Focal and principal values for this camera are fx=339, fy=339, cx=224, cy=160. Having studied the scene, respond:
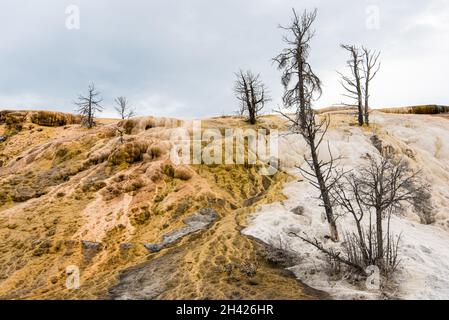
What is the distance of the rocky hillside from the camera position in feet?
35.3

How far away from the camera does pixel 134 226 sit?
15.4 m

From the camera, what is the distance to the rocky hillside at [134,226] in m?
10.8

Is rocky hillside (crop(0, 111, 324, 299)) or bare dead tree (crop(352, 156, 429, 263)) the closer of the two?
bare dead tree (crop(352, 156, 429, 263))

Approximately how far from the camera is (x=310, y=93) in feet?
49.2

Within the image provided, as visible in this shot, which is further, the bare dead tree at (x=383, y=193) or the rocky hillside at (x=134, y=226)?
the rocky hillside at (x=134, y=226)

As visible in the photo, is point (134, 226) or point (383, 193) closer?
point (383, 193)

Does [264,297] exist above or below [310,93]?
below

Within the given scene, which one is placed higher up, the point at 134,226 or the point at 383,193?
the point at 383,193

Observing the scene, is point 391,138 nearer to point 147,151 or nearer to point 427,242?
point 427,242
